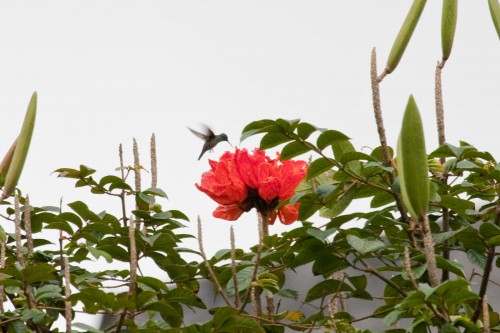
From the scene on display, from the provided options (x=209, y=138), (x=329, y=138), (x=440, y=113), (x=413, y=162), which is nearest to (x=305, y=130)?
(x=329, y=138)

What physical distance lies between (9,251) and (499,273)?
681mm

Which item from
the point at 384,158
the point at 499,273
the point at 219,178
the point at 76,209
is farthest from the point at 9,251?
the point at 499,273

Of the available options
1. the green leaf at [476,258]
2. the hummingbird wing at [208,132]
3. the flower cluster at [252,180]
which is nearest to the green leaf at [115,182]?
the flower cluster at [252,180]

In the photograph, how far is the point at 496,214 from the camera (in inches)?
28.4

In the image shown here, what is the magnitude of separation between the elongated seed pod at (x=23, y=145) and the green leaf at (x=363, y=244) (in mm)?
256

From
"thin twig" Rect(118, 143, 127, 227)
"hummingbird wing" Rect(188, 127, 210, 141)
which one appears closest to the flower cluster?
"thin twig" Rect(118, 143, 127, 227)

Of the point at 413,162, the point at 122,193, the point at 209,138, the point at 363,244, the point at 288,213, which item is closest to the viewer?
the point at 413,162

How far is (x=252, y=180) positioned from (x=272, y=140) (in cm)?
21

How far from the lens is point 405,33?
27.7 inches

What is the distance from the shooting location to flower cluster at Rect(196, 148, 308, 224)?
943mm

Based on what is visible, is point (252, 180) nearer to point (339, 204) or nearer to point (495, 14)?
point (339, 204)

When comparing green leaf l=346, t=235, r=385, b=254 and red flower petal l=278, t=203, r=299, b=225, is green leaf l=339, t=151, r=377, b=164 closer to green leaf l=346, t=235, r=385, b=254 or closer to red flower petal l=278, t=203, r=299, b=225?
green leaf l=346, t=235, r=385, b=254

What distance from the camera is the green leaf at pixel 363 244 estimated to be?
64 cm

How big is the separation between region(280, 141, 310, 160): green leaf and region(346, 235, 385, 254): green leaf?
114 mm
